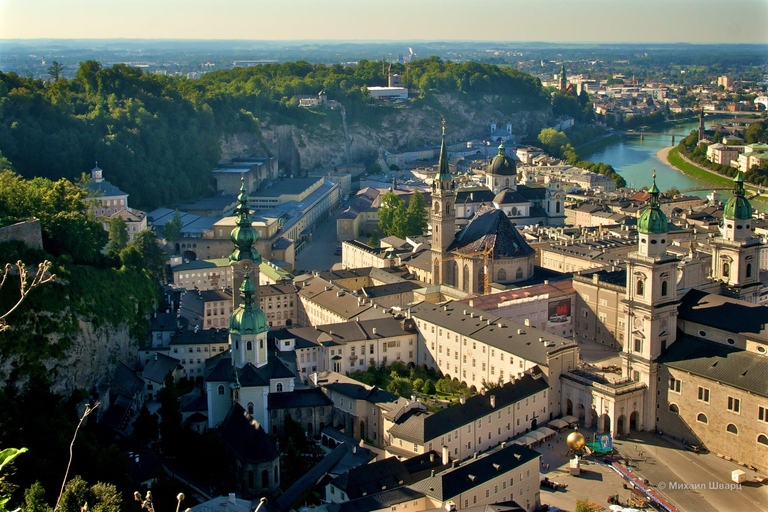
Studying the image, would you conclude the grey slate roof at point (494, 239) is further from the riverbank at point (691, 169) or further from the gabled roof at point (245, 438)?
the riverbank at point (691, 169)

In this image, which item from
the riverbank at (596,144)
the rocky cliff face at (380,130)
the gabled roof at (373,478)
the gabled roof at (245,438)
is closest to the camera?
the gabled roof at (373,478)

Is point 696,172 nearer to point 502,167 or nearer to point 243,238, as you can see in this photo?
point 502,167

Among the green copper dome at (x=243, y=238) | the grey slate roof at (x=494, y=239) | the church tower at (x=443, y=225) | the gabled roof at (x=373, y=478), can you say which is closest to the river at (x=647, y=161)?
the grey slate roof at (x=494, y=239)

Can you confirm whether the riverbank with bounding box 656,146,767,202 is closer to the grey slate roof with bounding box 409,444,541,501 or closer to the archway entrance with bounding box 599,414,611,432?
the archway entrance with bounding box 599,414,611,432

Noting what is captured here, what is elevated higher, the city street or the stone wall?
the stone wall

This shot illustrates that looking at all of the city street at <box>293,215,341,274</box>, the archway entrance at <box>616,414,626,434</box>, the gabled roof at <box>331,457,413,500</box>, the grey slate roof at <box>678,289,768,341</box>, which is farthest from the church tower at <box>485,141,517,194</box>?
the gabled roof at <box>331,457,413,500</box>

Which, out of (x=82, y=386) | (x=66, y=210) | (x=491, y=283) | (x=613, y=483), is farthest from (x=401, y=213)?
(x=613, y=483)

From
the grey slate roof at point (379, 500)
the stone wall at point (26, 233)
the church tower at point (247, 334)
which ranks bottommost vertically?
the grey slate roof at point (379, 500)
